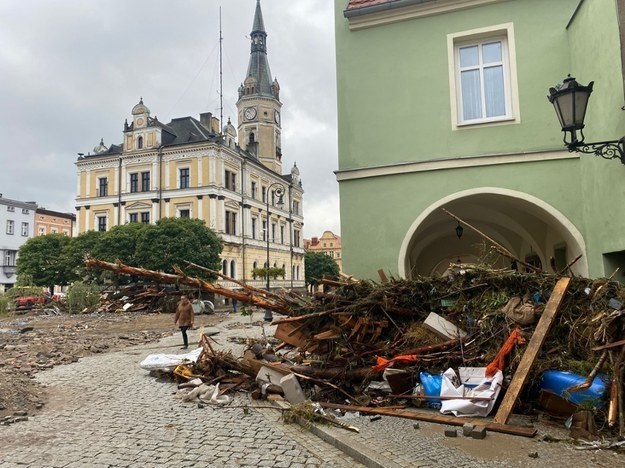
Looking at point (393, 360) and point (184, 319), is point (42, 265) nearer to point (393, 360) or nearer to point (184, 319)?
point (184, 319)

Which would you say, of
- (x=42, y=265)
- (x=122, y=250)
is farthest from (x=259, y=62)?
Result: (x=122, y=250)

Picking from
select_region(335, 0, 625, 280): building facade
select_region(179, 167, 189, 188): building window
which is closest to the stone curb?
select_region(335, 0, 625, 280): building facade

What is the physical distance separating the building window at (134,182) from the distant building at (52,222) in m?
22.3

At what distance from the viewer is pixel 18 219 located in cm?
7175

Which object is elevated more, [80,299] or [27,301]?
[80,299]

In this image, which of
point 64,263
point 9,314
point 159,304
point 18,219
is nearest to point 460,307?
point 159,304

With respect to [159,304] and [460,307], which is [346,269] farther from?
[159,304]

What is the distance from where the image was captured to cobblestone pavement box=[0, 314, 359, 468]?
17.5 ft

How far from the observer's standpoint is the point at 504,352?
21.1 feet

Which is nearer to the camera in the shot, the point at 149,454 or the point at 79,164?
the point at 149,454

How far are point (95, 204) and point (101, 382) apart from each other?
5522 centimetres

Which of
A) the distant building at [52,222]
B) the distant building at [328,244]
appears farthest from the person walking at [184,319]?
the distant building at [328,244]

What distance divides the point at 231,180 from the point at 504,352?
5507 cm

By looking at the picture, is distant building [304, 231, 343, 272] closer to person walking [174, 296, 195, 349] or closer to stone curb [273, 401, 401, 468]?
person walking [174, 296, 195, 349]
